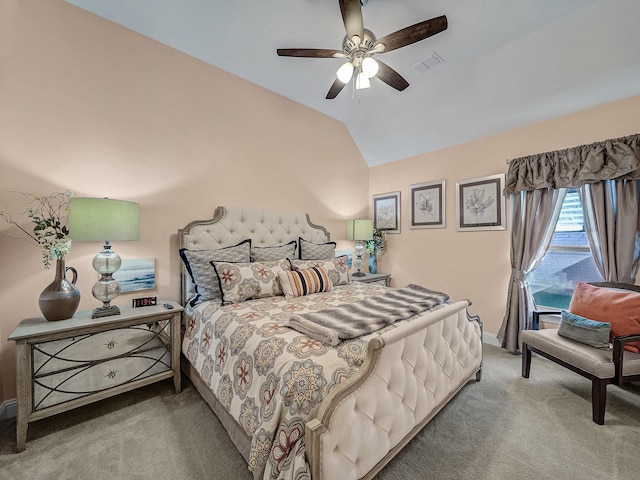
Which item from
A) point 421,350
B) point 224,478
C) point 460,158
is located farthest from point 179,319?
point 460,158

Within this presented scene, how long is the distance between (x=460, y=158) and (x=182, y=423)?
3.94m

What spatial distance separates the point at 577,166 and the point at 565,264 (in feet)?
3.29

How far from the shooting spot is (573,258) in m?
2.66

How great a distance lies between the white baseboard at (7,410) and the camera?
1.78 metres

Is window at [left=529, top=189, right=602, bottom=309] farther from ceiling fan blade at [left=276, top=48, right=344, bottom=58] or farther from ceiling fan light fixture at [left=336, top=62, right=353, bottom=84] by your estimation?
ceiling fan blade at [left=276, top=48, right=344, bottom=58]

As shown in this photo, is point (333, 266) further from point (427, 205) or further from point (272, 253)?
point (427, 205)

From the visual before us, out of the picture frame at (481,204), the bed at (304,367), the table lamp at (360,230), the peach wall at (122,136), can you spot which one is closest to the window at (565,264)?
the picture frame at (481,204)

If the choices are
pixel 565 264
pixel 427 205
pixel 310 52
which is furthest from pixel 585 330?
pixel 310 52

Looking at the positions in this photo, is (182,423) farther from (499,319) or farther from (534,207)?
(534,207)

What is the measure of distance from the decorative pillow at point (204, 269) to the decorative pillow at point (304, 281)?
562mm

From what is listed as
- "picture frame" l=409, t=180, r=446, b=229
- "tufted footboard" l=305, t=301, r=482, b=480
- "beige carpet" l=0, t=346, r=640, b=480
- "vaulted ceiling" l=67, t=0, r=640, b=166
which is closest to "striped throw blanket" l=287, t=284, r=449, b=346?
"tufted footboard" l=305, t=301, r=482, b=480

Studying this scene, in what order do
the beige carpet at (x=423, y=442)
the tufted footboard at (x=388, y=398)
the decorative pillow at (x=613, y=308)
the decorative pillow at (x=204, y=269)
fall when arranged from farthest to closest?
the decorative pillow at (x=204, y=269)
the decorative pillow at (x=613, y=308)
the beige carpet at (x=423, y=442)
the tufted footboard at (x=388, y=398)

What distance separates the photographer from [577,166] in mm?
2441

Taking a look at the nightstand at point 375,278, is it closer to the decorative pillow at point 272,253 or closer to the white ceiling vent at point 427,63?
the decorative pillow at point 272,253
